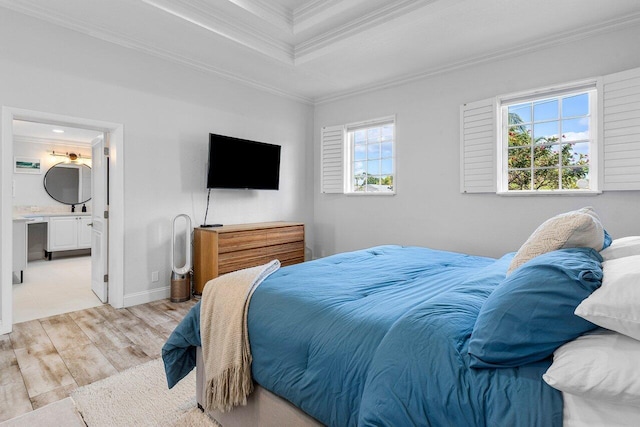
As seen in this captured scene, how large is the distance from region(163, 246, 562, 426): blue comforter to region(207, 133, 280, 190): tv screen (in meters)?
2.46

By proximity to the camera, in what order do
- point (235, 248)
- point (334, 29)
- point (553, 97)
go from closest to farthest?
point (553, 97) < point (334, 29) < point (235, 248)

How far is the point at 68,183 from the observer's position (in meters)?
7.14

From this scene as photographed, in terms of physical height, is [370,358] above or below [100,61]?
below

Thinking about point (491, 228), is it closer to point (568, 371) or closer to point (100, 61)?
point (568, 371)

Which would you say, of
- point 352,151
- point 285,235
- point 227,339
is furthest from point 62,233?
point 227,339

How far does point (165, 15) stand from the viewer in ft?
9.78

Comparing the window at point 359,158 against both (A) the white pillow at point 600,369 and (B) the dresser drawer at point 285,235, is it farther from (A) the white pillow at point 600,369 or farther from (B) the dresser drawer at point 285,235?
(A) the white pillow at point 600,369

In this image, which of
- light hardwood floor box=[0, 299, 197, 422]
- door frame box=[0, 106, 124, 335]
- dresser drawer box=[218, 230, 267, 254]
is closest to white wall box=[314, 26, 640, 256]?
dresser drawer box=[218, 230, 267, 254]

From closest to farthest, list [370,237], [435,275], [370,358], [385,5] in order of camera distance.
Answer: [370,358]
[435,275]
[385,5]
[370,237]

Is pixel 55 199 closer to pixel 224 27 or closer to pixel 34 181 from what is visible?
pixel 34 181

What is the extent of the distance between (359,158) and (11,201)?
3.88 meters

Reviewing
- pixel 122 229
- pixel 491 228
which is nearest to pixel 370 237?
pixel 491 228

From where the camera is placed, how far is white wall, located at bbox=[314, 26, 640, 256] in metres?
3.10

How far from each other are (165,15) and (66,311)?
2.95 meters
